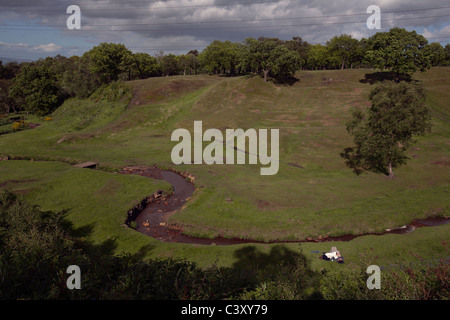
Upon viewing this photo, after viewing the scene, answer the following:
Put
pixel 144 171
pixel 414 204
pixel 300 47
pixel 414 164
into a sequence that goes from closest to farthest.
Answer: pixel 414 204
pixel 414 164
pixel 144 171
pixel 300 47

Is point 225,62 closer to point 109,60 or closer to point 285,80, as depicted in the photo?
point 285,80

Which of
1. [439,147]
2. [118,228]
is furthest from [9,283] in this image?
[439,147]

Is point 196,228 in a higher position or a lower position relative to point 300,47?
lower

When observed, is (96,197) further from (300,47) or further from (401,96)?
(300,47)

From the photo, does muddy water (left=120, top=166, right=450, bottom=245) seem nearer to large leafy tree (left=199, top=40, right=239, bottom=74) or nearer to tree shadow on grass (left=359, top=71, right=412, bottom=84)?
tree shadow on grass (left=359, top=71, right=412, bottom=84)

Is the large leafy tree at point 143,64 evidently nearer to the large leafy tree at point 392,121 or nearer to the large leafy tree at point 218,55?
the large leafy tree at point 218,55

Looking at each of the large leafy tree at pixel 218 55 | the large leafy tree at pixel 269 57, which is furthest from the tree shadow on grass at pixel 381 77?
the large leafy tree at pixel 218 55
